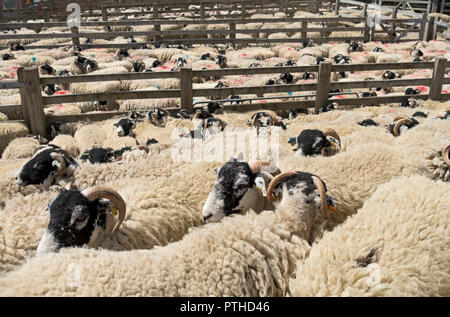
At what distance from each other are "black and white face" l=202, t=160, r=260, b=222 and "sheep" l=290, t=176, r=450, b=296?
744mm

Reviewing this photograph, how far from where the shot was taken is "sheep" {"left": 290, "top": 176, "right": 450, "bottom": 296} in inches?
93.0

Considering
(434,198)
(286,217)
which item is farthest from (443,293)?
(286,217)

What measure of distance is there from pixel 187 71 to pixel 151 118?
1074 millimetres

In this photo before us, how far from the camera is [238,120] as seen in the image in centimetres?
695

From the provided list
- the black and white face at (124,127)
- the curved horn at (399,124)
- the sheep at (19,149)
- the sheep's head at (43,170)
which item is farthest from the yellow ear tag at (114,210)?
the curved horn at (399,124)

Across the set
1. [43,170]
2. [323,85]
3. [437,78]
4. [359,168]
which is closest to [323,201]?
[359,168]

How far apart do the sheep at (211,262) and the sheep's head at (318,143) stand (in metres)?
1.48

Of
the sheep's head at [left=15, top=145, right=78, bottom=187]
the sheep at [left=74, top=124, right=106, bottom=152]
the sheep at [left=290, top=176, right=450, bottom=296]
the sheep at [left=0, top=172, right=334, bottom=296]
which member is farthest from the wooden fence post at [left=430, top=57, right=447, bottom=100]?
the sheep's head at [left=15, top=145, right=78, bottom=187]

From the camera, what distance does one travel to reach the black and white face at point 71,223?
2.71 m

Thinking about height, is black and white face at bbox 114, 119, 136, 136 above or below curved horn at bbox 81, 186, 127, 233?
below

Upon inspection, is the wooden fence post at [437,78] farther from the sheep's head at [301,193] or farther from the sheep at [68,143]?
the sheep at [68,143]

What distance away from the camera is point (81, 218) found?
9.16 feet

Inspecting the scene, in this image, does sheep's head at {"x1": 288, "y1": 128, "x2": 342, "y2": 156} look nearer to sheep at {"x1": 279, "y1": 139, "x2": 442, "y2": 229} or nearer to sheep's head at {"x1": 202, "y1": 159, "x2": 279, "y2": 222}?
sheep at {"x1": 279, "y1": 139, "x2": 442, "y2": 229}
